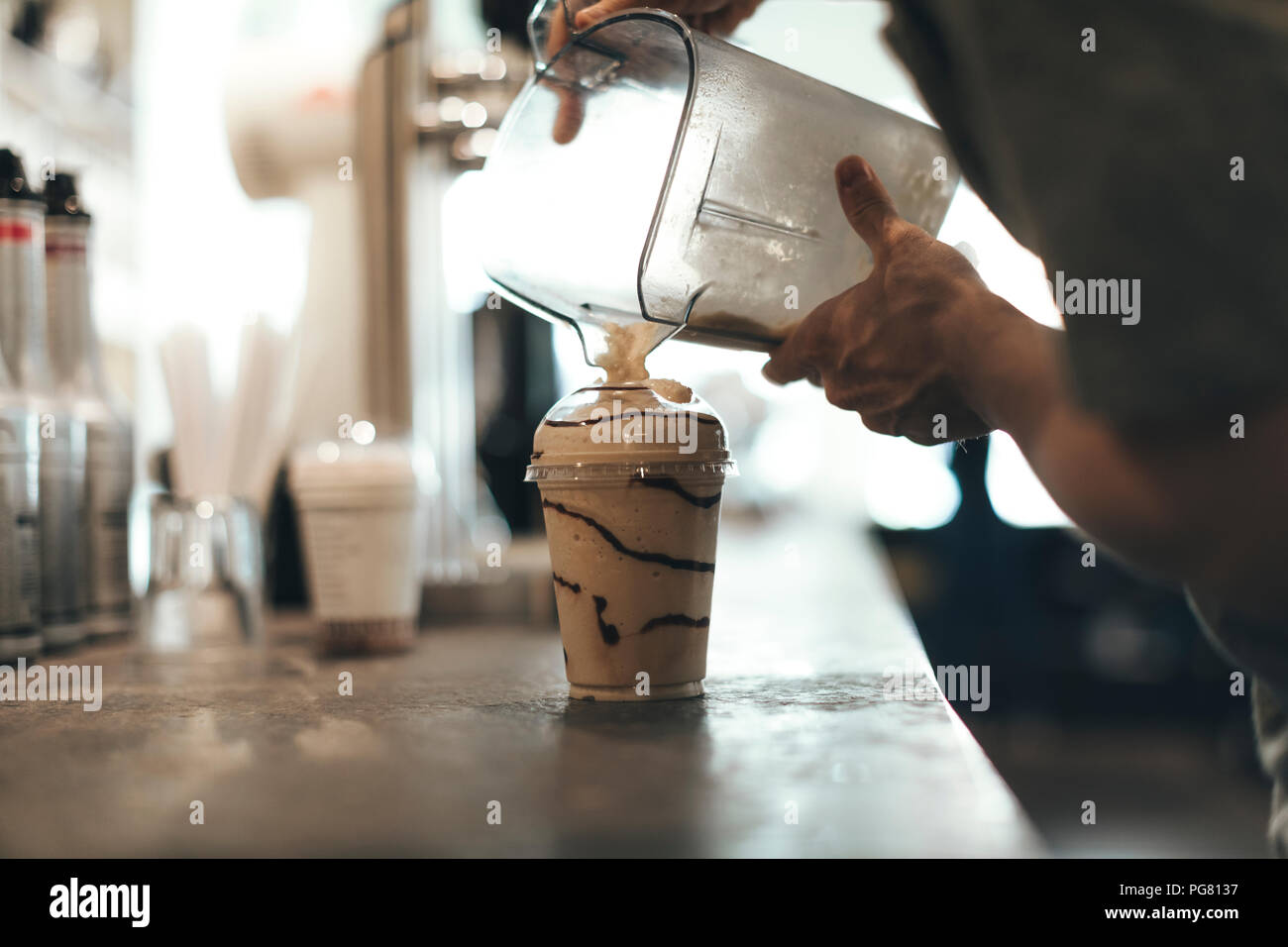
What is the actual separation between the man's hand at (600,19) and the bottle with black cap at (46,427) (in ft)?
1.91

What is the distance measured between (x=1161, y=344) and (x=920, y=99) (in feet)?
1.56

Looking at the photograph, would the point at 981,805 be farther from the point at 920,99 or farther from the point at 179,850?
the point at 920,99

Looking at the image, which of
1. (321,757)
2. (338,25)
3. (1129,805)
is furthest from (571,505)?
(1129,805)

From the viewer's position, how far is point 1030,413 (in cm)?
72

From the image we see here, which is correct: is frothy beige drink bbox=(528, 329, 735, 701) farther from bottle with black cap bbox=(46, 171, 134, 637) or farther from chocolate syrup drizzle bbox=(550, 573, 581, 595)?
bottle with black cap bbox=(46, 171, 134, 637)

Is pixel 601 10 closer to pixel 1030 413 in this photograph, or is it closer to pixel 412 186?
pixel 1030 413

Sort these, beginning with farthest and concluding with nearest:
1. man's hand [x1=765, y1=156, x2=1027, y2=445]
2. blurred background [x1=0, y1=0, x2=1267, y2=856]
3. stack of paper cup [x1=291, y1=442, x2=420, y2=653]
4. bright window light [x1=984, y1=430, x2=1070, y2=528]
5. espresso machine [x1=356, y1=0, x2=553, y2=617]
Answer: bright window light [x1=984, y1=430, x2=1070, y2=528]
espresso machine [x1=356, y1=0, x2=553, y2=617]
blurred background [x1=0, y1=0, x2=1267, y2=856]
stack of paper cup [x1=291, y1=442, x2=420, y2=653]
man's hand [x1=765, y1=156, x2=1027, y2=445]

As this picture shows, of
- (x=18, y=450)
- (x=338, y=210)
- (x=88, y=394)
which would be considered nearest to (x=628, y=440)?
(x=18, y=450)

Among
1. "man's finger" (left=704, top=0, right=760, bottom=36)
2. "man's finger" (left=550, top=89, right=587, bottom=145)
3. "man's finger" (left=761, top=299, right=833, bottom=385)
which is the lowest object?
"man's finger" (left=761, top=299, right=833, bottom=385)

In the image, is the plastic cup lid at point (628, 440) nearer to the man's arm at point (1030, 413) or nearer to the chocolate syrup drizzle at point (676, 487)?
the chocolate syrup drizzle at point (676, 487)

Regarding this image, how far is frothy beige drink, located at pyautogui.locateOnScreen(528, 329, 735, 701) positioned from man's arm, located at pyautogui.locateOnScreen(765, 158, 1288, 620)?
0.14 m

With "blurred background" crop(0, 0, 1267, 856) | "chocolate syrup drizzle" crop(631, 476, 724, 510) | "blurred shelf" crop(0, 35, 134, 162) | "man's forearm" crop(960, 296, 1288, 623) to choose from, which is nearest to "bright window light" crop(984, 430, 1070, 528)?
"blurred background" crop(0, 0, 1267, 856)

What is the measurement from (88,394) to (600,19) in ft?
2.48

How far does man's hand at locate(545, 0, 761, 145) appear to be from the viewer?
3.20 feet
